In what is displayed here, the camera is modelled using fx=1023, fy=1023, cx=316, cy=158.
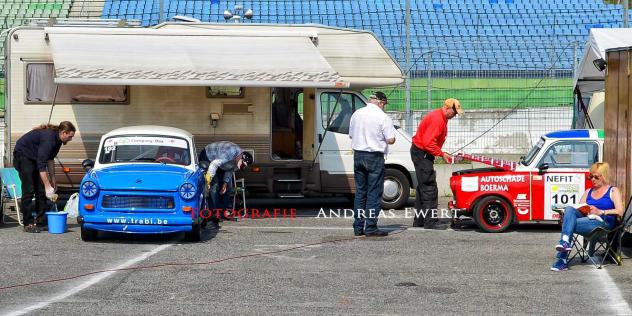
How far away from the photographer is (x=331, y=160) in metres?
17.9

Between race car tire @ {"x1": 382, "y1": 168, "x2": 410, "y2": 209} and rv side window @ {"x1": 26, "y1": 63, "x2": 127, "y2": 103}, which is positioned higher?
rv side window @ {"x1": 26, "y1": 63, "x2": 127, "y2": 103}

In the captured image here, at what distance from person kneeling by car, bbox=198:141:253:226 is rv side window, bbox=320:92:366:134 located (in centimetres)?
237

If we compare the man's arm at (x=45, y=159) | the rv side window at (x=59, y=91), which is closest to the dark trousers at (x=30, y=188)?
the man's arm at (x=45, y=159)

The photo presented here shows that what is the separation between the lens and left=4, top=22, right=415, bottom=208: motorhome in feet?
52.2

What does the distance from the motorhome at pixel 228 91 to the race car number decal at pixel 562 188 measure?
364 cm

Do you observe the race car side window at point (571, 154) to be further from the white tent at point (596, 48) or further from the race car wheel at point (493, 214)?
the white tent at point (596, 48)

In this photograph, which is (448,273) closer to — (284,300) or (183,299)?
(284,300)

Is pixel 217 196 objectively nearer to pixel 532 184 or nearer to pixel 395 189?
pixel 395 189

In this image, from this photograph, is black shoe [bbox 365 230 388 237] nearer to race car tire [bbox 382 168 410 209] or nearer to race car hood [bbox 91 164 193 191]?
race car hood [bbox 91 164 193 191]

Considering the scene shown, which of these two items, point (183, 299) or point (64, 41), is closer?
point (183, 299)

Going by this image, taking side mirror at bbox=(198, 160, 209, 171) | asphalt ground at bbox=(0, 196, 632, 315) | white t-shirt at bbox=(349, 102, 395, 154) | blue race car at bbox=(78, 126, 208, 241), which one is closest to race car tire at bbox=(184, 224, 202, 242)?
blue race car at bbox=(78, 126, 208, 241)

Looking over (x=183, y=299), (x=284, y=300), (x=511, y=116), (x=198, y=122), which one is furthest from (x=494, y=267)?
(x=511, y=116)

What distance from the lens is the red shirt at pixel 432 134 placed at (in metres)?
14.7

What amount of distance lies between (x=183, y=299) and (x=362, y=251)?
12.3ft
